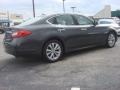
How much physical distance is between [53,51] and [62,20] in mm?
1147

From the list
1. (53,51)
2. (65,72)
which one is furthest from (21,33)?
(65,72)

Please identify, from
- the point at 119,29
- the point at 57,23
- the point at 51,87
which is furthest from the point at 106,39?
the point at 119,29

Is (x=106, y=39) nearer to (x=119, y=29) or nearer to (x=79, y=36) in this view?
(x=79, y=36)

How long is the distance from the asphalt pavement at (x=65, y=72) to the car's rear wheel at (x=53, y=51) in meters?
0.20

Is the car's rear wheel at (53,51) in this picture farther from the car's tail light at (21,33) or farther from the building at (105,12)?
the building at (105,12)

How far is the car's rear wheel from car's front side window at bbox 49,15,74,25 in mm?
663

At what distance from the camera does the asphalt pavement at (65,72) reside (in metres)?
5.91

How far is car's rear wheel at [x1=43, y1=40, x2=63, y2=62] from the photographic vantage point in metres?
8.24

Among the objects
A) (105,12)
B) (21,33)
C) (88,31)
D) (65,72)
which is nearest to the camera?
(65,72)

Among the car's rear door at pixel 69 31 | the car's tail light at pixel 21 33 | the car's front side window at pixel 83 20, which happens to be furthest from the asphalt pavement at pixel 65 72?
the car's front side window at pixel 83 20

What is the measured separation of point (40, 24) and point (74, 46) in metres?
1.42

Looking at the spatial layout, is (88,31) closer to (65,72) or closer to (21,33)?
(21,33)

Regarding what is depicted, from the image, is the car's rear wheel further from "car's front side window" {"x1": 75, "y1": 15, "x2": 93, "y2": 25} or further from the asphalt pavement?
"car's front side window" {"x1": 75, "y1": 15, "x2": 93, "y2": 25}

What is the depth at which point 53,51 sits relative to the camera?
840 cm
